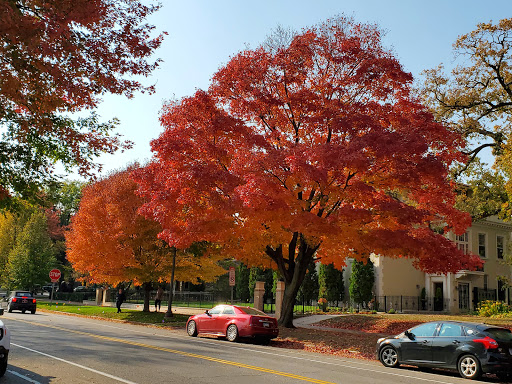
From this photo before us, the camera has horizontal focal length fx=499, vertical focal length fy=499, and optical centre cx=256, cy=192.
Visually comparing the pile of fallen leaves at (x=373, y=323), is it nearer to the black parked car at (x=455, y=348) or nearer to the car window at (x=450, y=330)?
the black parked car at (x=455, y=348)

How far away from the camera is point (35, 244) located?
50.9 meters

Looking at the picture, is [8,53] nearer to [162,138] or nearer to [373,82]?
[162,138]

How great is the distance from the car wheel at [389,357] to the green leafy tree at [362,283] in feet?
79.9

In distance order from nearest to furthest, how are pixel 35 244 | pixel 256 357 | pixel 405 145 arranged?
pixel 256 357 → pixel 405 145 → pixel 35 244

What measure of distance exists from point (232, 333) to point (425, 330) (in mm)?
7728

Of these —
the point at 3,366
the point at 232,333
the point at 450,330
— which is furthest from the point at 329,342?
the point at 3,366

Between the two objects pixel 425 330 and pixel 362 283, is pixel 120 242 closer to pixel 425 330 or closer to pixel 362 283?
pixel 362 283

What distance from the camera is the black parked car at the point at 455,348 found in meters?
12.0

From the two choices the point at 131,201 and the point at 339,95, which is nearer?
the point at 339,95

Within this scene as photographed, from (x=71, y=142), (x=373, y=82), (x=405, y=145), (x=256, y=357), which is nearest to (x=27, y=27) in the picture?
(x=71, y=142)

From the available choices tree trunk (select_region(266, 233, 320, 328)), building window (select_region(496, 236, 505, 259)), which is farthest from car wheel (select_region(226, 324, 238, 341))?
building window (select_region(496, 236, 505, 259))

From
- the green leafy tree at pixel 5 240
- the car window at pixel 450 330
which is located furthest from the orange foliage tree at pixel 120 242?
the green leafy tree at pixel 5 240

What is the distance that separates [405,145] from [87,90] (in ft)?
33.8

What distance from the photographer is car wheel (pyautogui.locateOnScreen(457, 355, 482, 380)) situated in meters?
12.1
